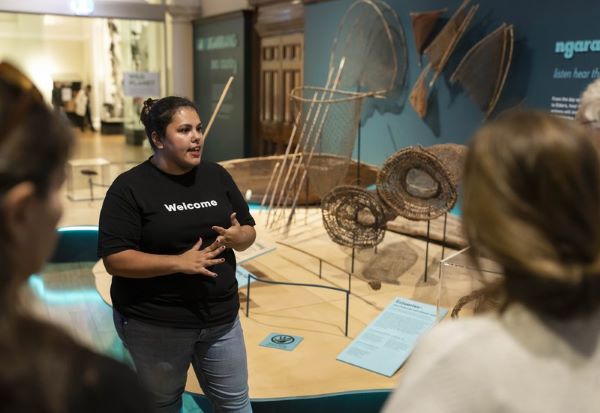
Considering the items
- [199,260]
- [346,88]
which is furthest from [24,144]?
[346,88]

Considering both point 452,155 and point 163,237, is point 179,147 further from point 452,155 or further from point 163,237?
point 452,155

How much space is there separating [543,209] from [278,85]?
701 centimetres

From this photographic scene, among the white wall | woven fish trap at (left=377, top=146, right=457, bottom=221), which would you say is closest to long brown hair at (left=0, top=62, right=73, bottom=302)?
woven fish trap at (left=377, top=146, right=457, bottom=221)

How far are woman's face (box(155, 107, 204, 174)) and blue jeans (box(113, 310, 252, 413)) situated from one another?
45cm

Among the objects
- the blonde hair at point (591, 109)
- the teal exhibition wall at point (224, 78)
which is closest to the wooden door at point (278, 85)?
the teal exhibition wall at point (224, 78)

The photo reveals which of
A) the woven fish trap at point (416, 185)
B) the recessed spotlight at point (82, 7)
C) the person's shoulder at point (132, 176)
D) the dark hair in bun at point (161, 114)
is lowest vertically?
the woven fish trap at point (416, 185)

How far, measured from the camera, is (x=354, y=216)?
4020mm

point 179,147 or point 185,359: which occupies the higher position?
point 179,147

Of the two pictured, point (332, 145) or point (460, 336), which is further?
point (332, 145)

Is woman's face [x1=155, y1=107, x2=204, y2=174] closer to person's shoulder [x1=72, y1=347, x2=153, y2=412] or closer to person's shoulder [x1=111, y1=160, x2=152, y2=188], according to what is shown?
person's shoulder [x1=111, y1=160, x2=152, y2=188]

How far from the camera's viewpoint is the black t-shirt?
6.06 ft

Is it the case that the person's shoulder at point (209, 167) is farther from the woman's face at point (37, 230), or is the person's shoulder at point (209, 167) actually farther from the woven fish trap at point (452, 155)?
the woven fish trap at point (452, 155)

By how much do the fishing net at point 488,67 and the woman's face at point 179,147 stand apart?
2935 mm

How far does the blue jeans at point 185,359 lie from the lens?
1883 mm
